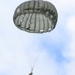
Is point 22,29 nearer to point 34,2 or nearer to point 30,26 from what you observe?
point 30,26

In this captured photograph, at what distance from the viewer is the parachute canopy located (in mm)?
46875

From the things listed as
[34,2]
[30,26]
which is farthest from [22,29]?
[34,2]

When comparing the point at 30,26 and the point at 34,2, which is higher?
the point at 34,2

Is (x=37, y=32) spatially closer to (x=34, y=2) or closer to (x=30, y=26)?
(x=30, y=26)

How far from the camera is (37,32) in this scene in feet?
164

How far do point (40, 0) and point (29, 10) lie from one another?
2.55m

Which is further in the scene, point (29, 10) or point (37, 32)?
point (37, 32)

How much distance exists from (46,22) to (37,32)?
185 cm

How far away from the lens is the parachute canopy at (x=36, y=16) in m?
46.9

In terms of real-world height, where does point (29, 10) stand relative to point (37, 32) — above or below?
above

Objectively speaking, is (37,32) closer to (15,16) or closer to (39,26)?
(39,26)

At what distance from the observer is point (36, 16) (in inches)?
1937

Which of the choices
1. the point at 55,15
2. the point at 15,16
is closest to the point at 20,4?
the point at 15,16

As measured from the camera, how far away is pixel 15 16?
48375 mm
